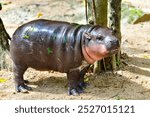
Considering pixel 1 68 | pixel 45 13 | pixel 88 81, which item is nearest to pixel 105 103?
pixel 88 81

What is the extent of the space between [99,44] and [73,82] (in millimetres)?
672

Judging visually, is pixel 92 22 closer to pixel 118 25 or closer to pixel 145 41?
pixel 118 25

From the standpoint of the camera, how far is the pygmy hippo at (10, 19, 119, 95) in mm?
5105

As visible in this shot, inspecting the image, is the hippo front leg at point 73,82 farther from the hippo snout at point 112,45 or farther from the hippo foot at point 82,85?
the hippo snout at point 112,45

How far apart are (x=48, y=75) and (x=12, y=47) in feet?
2.66

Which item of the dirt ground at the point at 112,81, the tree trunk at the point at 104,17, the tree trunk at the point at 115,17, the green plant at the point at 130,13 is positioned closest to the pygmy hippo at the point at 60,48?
the dirt ground at the point at 112,81

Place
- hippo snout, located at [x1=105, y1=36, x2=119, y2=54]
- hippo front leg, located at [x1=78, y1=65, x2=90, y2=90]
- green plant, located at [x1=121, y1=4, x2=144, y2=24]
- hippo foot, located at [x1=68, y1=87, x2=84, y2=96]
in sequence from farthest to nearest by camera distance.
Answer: green plant, located at [x1=121, y1=4, x2=144, y2=24] → hippo front leg, located at [x1=78, y1=65, x2=90, y2=90] → hippo foot, located at [x1=68, y1=87, x2=84, y2=96] → hippo snout, located at [x1=105, y1=36, x2=119, y2=54]

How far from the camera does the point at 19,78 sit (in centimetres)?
563

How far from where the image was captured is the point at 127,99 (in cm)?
530

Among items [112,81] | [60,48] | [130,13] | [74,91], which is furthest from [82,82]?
[130,13]

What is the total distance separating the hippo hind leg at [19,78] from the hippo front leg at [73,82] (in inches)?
23.7

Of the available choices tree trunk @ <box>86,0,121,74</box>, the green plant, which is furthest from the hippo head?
the green plant

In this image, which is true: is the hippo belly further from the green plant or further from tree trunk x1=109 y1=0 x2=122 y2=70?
the green plant

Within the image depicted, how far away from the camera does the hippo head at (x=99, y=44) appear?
195 inches
